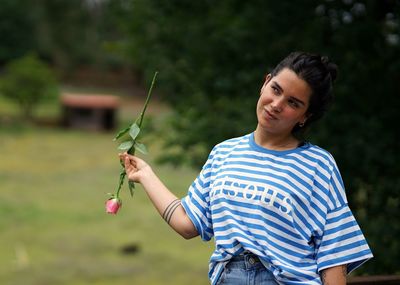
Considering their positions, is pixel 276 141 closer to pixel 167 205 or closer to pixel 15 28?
pixel 167 205

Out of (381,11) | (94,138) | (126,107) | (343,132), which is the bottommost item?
(126,107)

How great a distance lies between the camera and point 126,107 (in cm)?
2805

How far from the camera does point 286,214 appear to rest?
5.52ft

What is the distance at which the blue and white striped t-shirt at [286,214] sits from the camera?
1693 millimetres

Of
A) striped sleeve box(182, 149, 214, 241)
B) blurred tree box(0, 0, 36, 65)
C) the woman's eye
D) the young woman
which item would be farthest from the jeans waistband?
blurred tree box(0, 0, 36, 65)

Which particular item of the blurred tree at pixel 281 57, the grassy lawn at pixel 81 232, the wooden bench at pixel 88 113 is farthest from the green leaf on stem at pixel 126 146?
the wooden bench at pixel 88 113

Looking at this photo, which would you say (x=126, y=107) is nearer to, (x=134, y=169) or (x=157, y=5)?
(x=157, y=5)

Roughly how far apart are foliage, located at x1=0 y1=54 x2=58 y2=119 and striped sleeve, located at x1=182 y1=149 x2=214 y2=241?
20.5m

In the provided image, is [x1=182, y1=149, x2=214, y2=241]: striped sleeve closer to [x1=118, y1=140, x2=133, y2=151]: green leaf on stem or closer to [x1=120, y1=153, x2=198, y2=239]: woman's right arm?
[x1=120, y1=153, x2=198, y2=239]: woman's right arm

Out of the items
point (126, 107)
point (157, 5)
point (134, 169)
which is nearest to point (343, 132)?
point (157, 5)

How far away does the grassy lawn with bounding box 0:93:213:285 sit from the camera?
25.9 ft

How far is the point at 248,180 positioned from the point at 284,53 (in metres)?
3.15

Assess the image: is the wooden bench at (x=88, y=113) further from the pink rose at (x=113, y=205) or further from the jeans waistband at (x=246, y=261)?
the jeans waistband at (x=246, y=261)

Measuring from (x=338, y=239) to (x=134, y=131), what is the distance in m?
0.66
